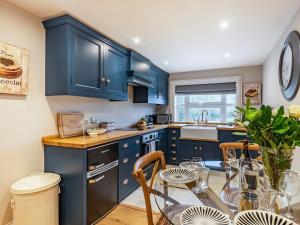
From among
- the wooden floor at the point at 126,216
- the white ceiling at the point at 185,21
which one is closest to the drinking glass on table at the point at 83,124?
the wooden floor at the point at 126,216

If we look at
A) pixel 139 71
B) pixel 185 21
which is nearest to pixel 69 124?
pixel 139 71

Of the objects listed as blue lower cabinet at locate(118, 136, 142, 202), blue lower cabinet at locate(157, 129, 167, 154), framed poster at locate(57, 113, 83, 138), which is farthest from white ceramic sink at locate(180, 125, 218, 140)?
framed poster at locate(57, 113, 83, 138)

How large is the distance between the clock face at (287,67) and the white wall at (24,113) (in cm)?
281

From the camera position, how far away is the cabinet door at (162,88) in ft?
14.3

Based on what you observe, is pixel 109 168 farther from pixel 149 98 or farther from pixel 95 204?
pixel 149 98

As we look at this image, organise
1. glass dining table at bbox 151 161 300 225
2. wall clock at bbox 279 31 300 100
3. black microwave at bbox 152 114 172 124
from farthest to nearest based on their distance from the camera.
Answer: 1. black microwave at bbox 152 114 172 124
2. wall clock at bbox 279 31 300 100
3. glass dining table at bbox 151 161 300 225

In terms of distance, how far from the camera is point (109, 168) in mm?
2182

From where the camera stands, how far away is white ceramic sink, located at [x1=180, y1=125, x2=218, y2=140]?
3.70 m

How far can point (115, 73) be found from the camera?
2738 mm

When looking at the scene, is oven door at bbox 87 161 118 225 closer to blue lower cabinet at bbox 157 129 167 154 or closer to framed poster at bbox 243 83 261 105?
blue lower cabinet at bbox 157 129 167 154

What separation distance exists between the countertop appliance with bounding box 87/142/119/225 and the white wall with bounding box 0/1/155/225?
66 cm

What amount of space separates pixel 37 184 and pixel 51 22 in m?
1.75

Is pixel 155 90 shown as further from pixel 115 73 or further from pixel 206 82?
pixel 115 73

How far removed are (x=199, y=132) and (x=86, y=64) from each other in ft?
8.74
